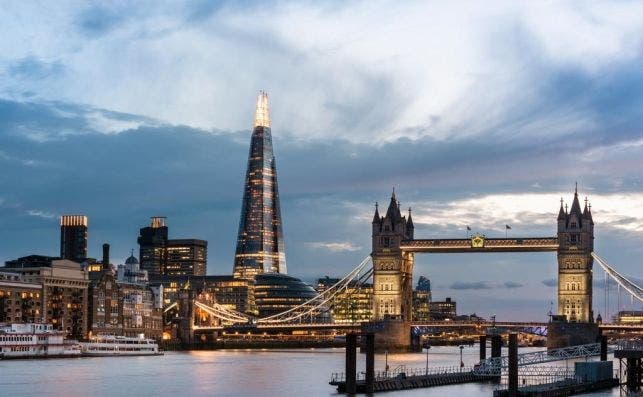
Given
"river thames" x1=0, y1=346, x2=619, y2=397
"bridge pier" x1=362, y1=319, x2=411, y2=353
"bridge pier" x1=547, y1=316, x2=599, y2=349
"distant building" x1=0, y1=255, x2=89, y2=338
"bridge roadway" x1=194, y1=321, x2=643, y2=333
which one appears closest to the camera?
"river thames" x1=0, y1=346, x2=619, y2=397

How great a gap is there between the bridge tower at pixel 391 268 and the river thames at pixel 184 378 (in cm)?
3289

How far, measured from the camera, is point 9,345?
15012cm

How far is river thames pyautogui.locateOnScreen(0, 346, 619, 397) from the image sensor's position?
95.6 meters

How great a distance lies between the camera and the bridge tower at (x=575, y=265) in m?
177

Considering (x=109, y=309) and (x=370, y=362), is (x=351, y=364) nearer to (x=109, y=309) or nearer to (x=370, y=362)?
(x=370, y=362)

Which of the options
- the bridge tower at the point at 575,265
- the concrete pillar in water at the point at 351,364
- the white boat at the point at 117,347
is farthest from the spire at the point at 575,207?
the concrete pillar in water at the point at 351,364

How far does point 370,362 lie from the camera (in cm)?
8425

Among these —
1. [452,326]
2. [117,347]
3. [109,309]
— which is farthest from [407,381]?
[109,309]

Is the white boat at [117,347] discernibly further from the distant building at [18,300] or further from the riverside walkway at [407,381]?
the riverside walkway at [407,381]

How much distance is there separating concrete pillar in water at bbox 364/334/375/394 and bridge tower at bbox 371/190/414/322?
97.9 m

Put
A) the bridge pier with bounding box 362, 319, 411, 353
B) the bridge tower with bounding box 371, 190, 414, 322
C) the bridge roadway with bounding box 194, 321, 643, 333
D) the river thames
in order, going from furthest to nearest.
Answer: the bridge tower with bounding box 371, 190, 414, 322 → the bridge pier with bounding box 362, 319, 411, 353 → the bridge roadway with bounding box 194, 321, 643, 333 → the river thames

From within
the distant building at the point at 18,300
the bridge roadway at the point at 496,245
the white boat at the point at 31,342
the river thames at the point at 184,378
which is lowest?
the river thames at the point at 184,378

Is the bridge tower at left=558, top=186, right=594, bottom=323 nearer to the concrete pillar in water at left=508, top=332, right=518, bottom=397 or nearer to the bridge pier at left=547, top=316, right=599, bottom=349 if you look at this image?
the bridge pier at left=547, top=316, right=599, bottom=349

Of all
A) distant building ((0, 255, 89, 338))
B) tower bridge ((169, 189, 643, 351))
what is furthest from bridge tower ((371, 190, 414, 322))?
distant building ((0, 255, 89, 338))
